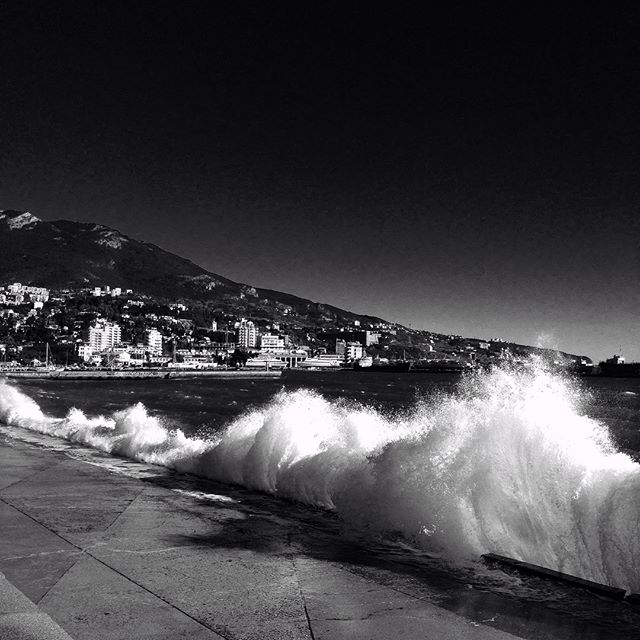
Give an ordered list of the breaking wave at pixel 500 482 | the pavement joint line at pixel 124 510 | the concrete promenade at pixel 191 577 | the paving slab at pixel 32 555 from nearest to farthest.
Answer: the concrete promenade at pixel 191 577
the paving slab at pixel 32 555
the breaking wave at pixel 500 482
the pavement joint line at pixel 124 510

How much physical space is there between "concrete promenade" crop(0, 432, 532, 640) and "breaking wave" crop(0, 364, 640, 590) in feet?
3.20

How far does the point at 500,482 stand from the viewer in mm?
8555

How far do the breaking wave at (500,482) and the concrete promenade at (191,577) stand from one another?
98 cm

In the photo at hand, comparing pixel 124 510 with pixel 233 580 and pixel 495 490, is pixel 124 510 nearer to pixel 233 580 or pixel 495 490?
pixel 233 580

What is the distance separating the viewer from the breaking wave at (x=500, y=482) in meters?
7.49

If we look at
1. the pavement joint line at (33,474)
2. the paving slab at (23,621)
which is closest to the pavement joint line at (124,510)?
the pavement joint line at (33,474)

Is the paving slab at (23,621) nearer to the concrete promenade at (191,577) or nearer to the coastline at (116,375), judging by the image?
the concrete promenade at (191,577)

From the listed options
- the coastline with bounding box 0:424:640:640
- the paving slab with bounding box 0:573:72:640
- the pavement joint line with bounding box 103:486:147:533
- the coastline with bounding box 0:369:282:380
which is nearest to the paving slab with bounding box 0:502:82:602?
the coastline with bounding box 0:424:640:640

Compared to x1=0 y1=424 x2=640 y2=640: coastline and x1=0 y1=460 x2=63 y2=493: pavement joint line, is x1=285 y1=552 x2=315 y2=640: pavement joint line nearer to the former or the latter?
x1=0 y1=424 x2=640 y2=640: coastline

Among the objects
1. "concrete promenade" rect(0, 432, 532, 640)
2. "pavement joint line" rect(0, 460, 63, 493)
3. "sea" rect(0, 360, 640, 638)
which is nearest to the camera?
"concrete promenade" rect(0, 432, 532, 640)

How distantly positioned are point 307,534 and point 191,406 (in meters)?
49.7

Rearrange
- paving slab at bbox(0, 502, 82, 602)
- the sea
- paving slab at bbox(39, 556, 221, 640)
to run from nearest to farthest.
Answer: paving slab at bbox(39, 556, 221, 640)
paving slab at bbox(0, 502, 82, 602)
the sea

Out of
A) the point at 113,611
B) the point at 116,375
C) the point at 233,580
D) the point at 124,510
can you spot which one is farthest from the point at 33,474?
the point at 116,375

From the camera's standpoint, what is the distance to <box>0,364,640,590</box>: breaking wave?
7.49 meters
